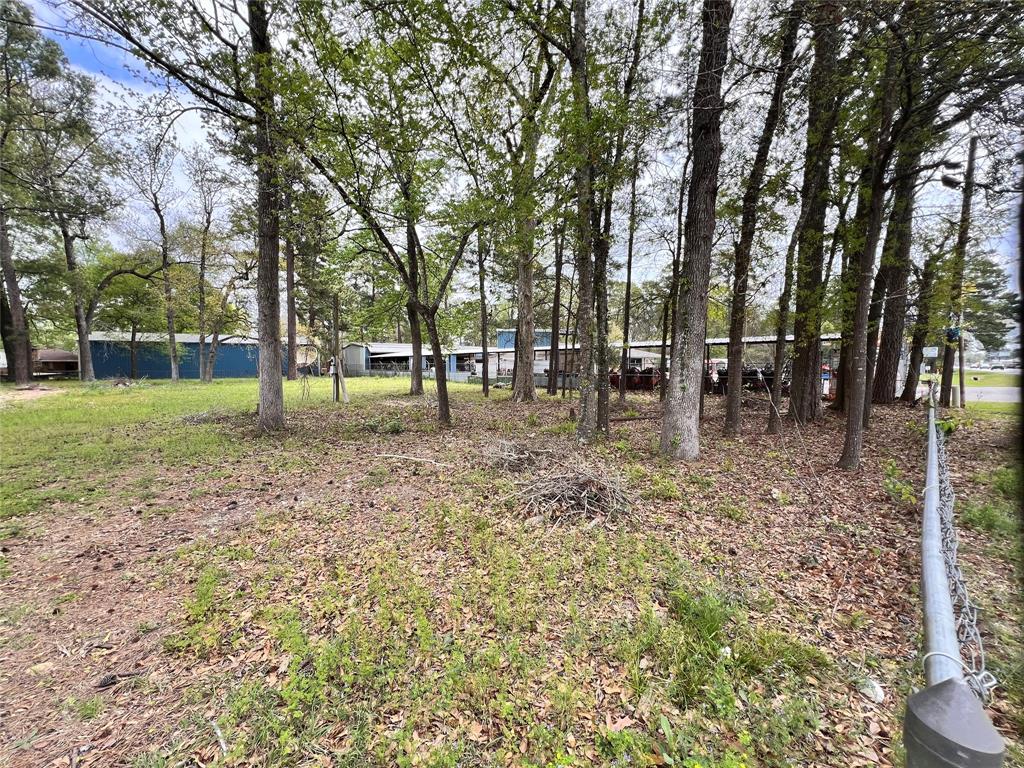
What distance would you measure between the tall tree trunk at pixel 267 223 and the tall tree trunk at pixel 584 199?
15.9 ft

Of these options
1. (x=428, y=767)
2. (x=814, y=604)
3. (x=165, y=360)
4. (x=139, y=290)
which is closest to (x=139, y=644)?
(x=428, y=767)

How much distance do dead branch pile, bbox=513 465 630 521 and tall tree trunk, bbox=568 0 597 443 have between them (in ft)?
8.17

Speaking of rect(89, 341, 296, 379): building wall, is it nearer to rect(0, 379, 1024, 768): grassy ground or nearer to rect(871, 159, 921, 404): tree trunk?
rect(0, 379, 1024, 768): grassy ground

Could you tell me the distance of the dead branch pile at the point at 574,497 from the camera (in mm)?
4348

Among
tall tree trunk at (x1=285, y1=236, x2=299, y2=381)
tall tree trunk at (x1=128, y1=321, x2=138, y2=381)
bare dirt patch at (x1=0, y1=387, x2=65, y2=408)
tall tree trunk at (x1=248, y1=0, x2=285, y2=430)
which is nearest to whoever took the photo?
tall tree trunk at (x1=248, y1=0, x2=285, y2=430)

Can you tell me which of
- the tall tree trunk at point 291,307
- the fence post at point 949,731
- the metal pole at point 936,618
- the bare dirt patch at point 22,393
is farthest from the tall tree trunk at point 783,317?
the bare dirt patch at point 22,393

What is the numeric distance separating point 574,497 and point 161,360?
3685cm

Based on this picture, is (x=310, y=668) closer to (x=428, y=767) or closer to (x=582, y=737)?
(x=428, y=767)

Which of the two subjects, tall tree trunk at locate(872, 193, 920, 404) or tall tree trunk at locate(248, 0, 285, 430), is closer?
tall tree trunk at locate(248, 0, 285, 430)

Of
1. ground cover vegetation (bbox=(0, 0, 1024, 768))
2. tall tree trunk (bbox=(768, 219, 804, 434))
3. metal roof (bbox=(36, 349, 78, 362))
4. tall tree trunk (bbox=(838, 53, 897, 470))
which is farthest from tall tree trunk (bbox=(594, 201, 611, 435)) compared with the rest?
metal roof (bbox=(36, 349, 78, 362))

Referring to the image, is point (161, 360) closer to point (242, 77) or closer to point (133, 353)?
point (133, 353)

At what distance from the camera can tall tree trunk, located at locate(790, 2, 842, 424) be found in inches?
235

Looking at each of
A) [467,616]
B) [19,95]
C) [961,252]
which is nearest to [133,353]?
[19,95]

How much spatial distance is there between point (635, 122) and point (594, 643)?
728 cm
